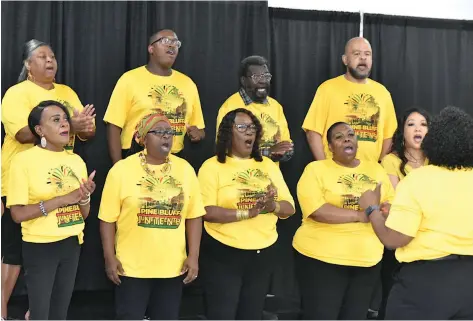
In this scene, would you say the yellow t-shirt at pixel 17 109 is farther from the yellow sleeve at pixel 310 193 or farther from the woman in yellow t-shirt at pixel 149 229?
the yellow sleeve at pixel 310 193

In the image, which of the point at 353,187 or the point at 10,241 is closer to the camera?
the point at 10,241

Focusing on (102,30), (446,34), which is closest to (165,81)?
(102,30)

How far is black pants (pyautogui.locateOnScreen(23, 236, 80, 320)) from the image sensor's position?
3254mm

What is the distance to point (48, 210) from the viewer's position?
10.7ft

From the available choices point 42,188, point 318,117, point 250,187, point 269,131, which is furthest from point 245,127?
point 42,188

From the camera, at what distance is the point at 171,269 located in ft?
10.7

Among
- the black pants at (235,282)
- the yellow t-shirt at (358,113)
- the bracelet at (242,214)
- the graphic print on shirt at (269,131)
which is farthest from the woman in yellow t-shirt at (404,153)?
the bracelet at (242,214)

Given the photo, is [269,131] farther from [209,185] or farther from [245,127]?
[209,185]

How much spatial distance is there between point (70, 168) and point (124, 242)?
0.46m

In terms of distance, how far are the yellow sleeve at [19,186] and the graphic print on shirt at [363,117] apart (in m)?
2.13

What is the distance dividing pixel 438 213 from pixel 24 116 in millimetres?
2266

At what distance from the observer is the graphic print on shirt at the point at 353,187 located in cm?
378

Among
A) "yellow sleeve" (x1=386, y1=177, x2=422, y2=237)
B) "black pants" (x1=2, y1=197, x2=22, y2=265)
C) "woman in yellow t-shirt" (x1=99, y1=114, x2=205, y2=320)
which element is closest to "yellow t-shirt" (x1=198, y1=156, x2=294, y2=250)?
"woman in yellow t-shirt" (x1=99, y1=114, x2=205, y2=320)

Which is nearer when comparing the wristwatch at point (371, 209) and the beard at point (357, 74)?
the wristwatch at point (371, 209)
